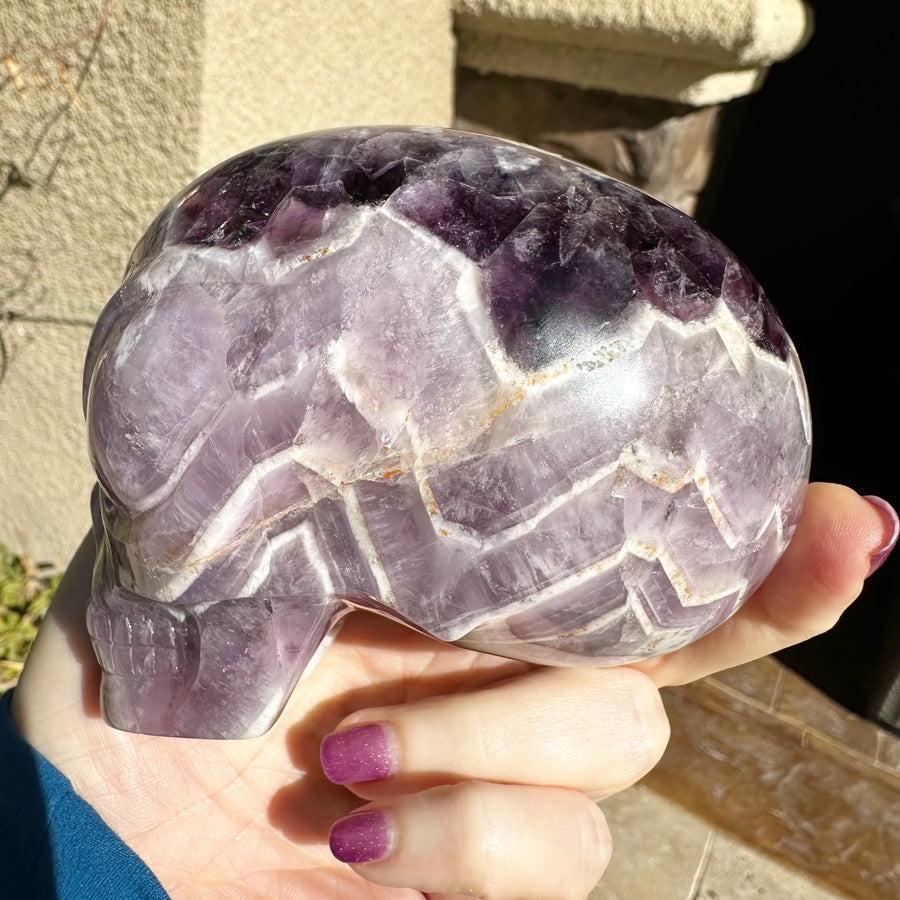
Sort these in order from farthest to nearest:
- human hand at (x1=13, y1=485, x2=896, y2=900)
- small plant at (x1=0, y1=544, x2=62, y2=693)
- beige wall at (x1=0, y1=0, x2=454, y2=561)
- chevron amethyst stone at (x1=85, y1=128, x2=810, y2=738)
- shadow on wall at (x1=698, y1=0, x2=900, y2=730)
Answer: shadow on wall at (x1=698, y1=0, x2=900, y2=730) < small plant at (x1=0, y1=544, x2=62, y2=693) < beige wall at (x1=0, y1=0, x2=454, y2=561) < human hand at (x1=13, y1=485, x2=896, y2=900) < chevron amethyst stone at (x1=85, y1=128, x2=810, y2=738)

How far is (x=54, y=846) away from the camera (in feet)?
2.03

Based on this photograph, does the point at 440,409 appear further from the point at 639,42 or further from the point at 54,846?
the point at 639,42

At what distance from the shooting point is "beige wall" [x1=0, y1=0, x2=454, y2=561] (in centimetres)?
89

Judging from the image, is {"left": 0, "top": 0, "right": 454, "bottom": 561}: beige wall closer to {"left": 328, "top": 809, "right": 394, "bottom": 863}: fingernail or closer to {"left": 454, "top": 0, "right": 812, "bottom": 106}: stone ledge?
{"left": 454, "top": 0, "right": 812, "bottom": 106}: stone ledge

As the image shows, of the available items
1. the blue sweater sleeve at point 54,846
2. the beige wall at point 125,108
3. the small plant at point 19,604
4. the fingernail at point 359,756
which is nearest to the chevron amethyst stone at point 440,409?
the fingernail at point 359,756

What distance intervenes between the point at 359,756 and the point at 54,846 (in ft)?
0.81

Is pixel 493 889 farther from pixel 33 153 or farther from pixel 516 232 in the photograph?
pixel 33 153

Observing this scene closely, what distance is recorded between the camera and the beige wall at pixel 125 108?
2.93 feet

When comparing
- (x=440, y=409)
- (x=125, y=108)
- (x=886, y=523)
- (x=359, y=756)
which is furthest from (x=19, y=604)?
(x=886, y=523)

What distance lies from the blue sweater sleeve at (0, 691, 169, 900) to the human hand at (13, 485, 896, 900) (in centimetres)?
2

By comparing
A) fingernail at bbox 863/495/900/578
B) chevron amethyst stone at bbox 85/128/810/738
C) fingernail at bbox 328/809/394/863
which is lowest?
fingernail at bbox 328/809/394/863

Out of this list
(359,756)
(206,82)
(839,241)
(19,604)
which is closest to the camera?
(359,756)

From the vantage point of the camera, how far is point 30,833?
2.06 ft

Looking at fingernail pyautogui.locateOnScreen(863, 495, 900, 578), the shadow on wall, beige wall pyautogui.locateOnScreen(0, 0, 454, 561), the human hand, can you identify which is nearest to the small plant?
beige wall pyautogui.locateOnScreen(0, 0, 454, 561)
